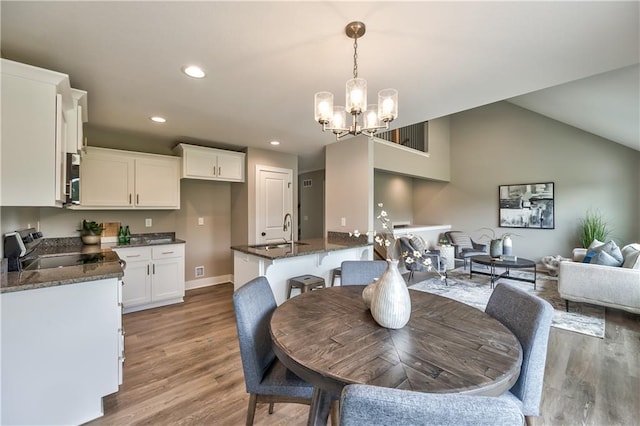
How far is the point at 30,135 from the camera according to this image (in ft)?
5.50

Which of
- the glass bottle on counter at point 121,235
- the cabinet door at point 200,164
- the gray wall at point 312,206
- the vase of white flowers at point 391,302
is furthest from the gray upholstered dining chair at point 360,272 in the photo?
the gray wall at point 312,206

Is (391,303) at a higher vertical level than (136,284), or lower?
higher

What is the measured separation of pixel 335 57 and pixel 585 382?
3.06m

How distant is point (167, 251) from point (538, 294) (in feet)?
18.4

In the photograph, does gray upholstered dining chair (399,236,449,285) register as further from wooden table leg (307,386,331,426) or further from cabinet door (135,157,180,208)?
cabinet door (135,157,180,208)

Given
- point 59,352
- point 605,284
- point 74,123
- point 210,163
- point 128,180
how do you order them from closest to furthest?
1. point 59,352
2. point 74,123
3. point 605,284
4. point 128,180
5. point 210,163

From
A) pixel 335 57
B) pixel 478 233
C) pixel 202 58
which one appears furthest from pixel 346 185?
pixel 478 233

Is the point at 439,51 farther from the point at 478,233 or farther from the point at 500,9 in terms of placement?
the point at 478,233

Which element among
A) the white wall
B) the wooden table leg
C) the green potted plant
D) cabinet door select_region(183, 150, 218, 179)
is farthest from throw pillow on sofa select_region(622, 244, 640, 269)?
cabinet door select_region(183, 150, 218, 179)

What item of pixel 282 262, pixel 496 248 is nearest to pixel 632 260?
pixel 496 248

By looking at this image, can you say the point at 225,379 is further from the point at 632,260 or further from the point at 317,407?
the point at 632,260

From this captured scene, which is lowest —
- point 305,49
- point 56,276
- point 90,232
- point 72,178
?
point 56,276

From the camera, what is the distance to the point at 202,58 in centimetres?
186

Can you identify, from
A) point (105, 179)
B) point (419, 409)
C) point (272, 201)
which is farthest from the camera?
point (272, 201)
